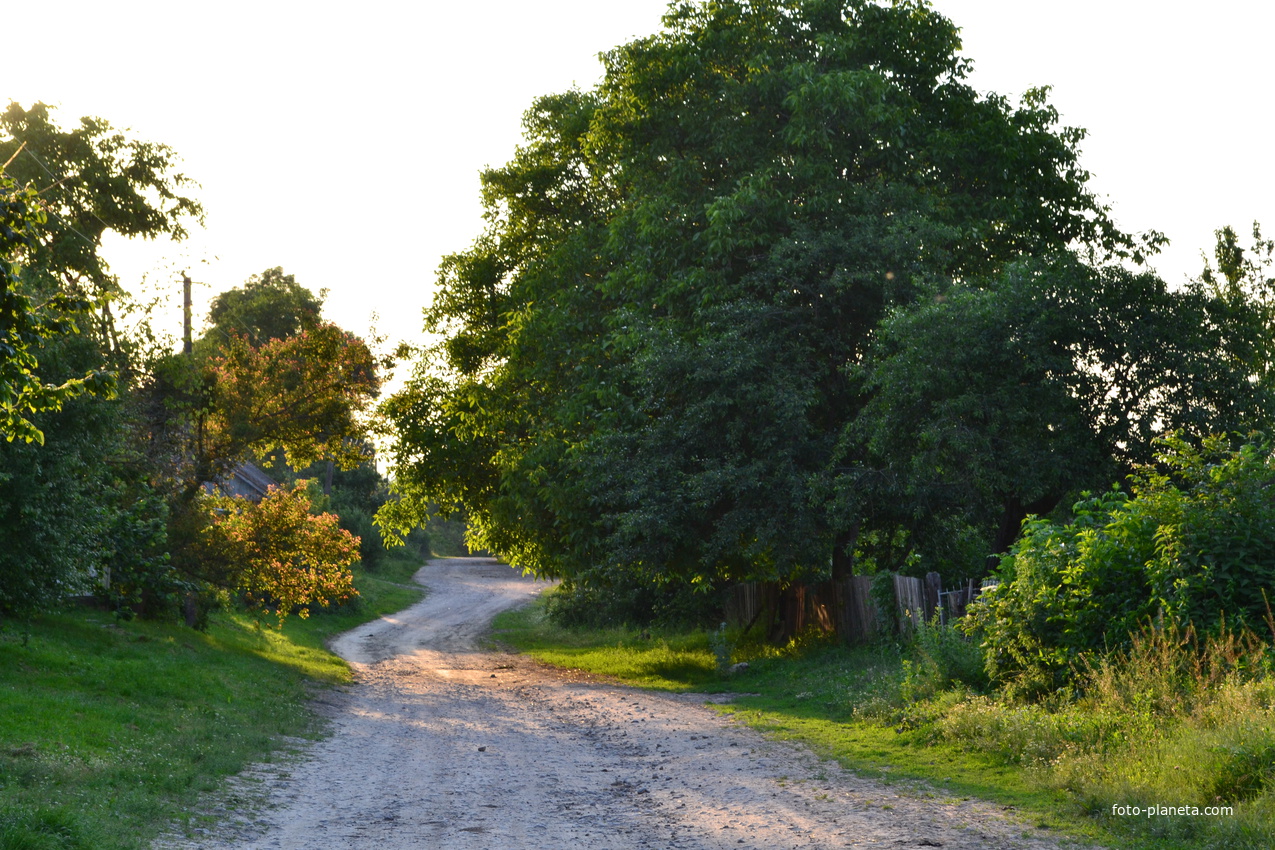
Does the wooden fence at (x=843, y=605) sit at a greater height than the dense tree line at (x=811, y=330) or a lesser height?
lesser

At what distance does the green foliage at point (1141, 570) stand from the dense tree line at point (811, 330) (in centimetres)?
421

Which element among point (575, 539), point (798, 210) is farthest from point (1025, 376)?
point (575, 539)

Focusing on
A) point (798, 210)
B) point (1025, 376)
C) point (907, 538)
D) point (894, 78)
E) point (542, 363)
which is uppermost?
point (894, 78)

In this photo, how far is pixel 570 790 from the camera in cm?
996

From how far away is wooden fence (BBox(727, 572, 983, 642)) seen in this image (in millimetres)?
17609

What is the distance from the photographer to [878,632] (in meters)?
19.4

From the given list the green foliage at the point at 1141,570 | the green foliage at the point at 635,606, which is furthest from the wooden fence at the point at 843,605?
the green foliage at the point at 1141,570

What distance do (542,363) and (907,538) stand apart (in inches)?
341

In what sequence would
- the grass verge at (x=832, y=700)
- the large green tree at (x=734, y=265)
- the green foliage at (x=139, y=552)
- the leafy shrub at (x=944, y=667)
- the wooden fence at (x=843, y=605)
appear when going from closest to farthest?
the grass verge at (x=832, y=700) < the leafy shrub at (x=944, y=667) < the wooden fence at (x=843, y=605) < the large green tree at (x=734, y=265) < the green foliage at (x=139, y=552)

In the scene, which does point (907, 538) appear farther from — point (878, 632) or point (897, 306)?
point (897, 306)

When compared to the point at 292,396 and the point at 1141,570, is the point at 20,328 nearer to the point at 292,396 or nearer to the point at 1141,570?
the point at 1141,570

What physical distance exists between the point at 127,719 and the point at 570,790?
20.1ft

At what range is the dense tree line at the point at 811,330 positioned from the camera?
16812mm

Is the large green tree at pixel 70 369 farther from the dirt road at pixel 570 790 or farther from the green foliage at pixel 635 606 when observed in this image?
the green foliage at pixel 635 606
